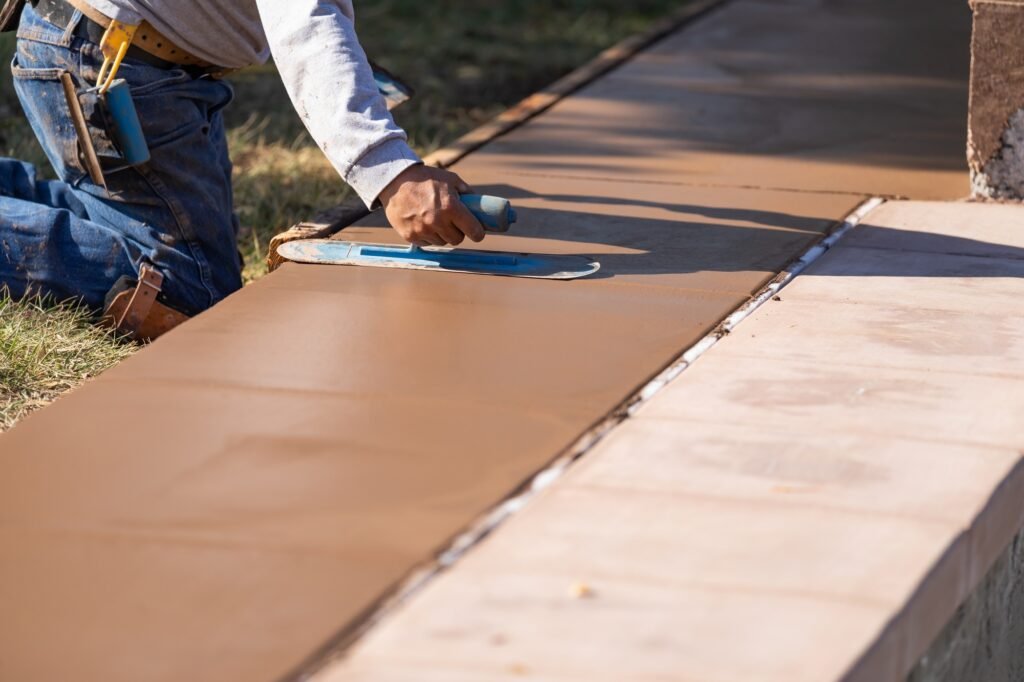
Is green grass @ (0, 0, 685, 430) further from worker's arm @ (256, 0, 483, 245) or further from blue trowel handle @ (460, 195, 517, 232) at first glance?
blue trowel handle @ (460, 195, 517, 232)

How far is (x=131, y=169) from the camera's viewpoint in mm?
3924

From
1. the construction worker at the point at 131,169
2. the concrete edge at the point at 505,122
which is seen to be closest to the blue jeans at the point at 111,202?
the construction worker at the point at 131,169

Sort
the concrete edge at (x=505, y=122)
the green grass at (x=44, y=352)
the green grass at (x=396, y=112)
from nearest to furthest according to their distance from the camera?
the green grass at (x=44, y=352), the green grass at (x=396, y=112), the concrete edge at (x=505, y=122)

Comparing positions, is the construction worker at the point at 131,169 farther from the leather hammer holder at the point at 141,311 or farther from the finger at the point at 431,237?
the finger at the point at 431,237

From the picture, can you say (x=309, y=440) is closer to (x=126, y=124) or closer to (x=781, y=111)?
(x=126, y=124)

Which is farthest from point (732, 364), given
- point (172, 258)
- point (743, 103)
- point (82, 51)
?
point (743, 103)

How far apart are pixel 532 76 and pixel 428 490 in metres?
5.12

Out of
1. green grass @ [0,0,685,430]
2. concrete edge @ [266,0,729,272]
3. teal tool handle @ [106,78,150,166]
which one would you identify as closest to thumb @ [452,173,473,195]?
concrete edge @ [266,0,729,272]

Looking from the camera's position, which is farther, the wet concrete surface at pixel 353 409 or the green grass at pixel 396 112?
the green grass at pixel 396 112

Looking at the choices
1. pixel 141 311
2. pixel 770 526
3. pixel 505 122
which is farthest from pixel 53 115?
pixel 770 526

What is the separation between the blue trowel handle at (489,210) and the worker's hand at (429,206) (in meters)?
0.02

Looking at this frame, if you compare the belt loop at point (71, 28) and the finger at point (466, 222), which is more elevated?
the belt loop at point (71, 28)

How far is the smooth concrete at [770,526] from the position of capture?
2.09 m

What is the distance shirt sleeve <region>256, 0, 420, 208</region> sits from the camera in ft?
11.2
